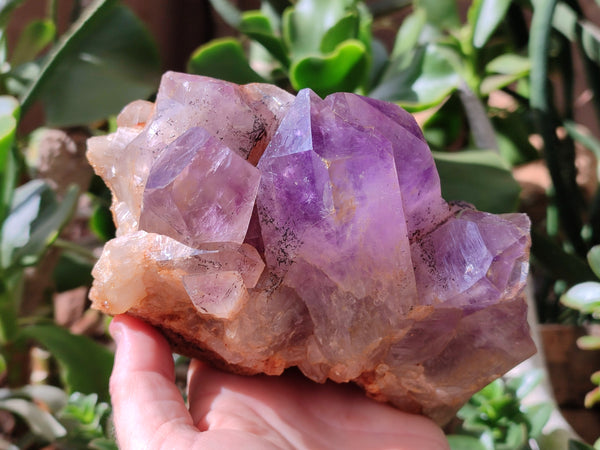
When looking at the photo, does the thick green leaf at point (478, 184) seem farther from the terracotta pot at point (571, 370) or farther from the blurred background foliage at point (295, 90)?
the terracotta pot at point (571, 370)

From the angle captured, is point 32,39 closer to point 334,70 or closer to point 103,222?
point 103,222

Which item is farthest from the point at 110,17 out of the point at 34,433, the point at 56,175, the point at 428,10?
the point at 34,433

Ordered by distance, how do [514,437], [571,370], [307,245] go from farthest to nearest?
[571,370] < [514,437] < [307,245]

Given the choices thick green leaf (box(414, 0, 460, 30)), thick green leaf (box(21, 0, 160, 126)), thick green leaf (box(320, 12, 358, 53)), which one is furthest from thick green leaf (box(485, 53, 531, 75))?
thick green leaf (box(21, 0, 160, 126))

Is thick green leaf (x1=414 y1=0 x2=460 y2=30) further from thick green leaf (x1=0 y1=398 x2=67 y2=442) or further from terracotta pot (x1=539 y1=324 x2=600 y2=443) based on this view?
thick green leaf (x1=0 y1=398 x2=67 y2=442)

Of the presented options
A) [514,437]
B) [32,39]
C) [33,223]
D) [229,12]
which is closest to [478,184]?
[514,437]
